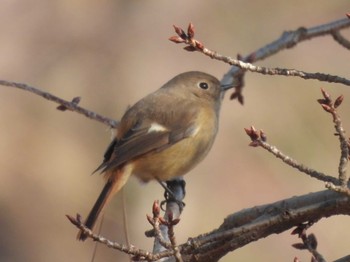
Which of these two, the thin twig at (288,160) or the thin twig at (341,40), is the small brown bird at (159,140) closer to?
the thin twig at (341,40)

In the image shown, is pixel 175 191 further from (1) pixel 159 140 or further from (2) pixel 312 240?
(2) pixel 312 240

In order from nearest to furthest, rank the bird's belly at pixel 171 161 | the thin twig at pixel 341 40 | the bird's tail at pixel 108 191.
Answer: the thin twig at pixel 341 40 < the bird's tail at pixel 108 191 < the bird's belly at pixel 171 161

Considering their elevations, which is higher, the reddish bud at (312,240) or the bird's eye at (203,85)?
the bird's eye at (203,85)

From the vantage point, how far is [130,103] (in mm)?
9859

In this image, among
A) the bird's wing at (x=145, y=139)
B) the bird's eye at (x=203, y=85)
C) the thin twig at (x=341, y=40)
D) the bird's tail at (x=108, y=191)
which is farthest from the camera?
the bird's eye at (x=203, y=85)

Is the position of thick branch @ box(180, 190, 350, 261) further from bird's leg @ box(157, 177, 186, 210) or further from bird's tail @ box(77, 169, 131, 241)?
bird's leg @ box(157, 177, 186, 210)

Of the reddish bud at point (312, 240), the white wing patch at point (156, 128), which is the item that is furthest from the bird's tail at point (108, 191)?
the reddish bud at point (312, 240)

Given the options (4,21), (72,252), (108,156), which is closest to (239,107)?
(72,252)

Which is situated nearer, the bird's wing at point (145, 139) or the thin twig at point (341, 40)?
the thin twig at point (341, 40)

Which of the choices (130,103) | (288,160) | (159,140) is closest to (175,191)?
(159,140)

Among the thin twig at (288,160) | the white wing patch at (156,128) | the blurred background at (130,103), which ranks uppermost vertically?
the blurred background at (130,103)

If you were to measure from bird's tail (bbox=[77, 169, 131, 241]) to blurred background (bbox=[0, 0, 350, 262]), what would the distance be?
136 inches

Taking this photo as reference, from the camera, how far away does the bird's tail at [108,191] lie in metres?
4.47

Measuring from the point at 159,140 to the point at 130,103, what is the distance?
480 centimetres
